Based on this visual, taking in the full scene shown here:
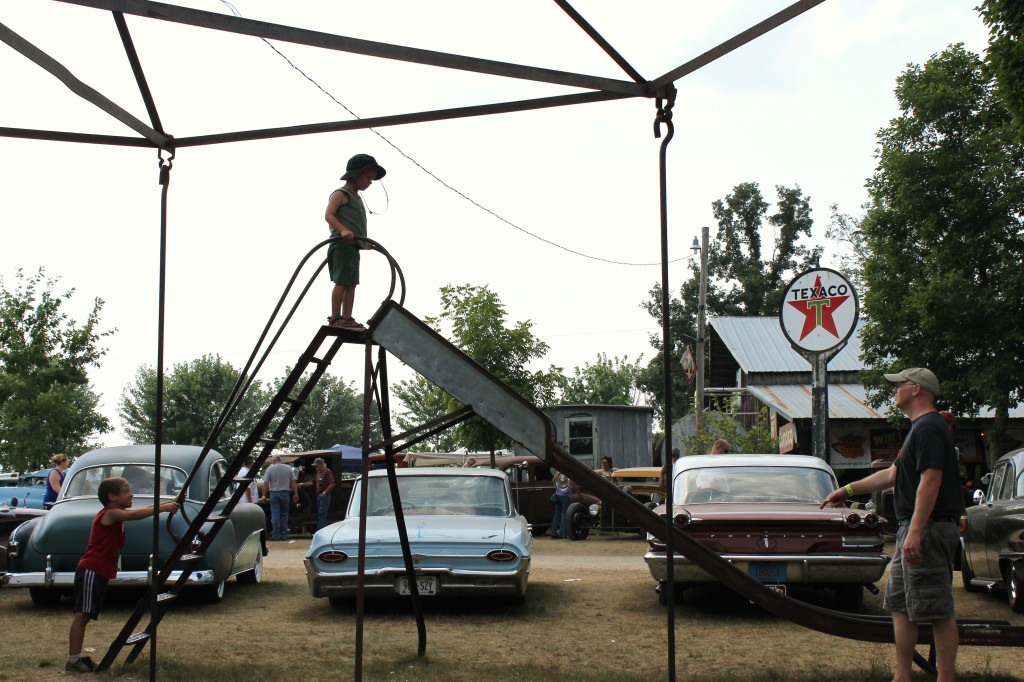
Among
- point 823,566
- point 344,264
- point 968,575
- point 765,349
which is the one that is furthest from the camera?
point 765,349

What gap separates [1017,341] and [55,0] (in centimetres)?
2296

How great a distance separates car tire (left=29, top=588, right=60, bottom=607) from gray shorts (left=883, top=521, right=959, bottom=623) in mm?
8826

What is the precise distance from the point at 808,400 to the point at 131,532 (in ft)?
82.9

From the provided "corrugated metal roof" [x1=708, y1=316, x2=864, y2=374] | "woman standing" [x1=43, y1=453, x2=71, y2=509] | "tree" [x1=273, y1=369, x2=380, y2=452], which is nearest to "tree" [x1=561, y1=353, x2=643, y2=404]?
"tree" [x1=273, y1=369, x2=380, y2=452]

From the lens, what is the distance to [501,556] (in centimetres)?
976

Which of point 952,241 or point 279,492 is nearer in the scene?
point 279,492

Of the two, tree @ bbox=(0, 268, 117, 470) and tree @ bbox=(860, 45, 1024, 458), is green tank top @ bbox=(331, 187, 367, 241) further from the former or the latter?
tree @ bbox=(0, 268, 117, 470)

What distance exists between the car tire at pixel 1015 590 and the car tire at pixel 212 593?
792 cm

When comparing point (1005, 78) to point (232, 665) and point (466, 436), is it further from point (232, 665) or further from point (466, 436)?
point (466, 436)

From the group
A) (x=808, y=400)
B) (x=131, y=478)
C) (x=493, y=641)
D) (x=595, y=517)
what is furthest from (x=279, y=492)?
(x=808, y=400)

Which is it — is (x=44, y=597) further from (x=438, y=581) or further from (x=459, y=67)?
(x=459, y=67)

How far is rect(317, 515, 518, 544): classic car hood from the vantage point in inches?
387

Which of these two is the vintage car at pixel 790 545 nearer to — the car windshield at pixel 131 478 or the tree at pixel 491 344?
the car windshield at pixel 131 478

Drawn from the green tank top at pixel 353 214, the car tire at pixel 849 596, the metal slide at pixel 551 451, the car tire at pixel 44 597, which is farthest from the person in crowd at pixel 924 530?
the car tire at pixel 44 597
